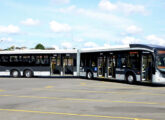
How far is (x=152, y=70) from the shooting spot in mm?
17453

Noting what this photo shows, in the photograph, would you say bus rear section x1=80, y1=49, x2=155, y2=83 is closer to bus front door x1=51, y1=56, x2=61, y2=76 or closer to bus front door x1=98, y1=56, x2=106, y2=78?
bus front door x1=98, y1=56, x2=106, y2=78

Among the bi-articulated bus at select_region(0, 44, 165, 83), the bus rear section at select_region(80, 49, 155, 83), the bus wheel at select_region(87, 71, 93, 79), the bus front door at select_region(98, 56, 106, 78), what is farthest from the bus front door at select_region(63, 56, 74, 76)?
the bus front door at select_region(98, 56, 106, 78)

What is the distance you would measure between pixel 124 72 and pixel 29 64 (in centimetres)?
1083

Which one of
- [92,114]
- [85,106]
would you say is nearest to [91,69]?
[85,106]

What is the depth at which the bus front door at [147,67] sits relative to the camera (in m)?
18.0

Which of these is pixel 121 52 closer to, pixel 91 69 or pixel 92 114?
pixel 91 69

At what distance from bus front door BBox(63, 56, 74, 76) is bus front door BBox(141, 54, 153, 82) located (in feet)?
29.5

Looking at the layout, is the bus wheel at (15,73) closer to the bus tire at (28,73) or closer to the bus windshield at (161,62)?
the bus tire at (28,73)

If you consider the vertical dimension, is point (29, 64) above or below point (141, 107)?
above

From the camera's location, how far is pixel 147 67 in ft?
59.6

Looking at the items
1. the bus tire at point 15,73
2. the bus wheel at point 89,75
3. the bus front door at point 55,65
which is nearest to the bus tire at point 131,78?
the bus wheel at point 89,75

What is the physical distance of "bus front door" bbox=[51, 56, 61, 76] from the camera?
25438mm

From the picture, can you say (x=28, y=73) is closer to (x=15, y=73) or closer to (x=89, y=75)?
(x=15, y=73)

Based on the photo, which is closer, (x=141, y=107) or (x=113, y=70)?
(x=141, y=107)
